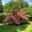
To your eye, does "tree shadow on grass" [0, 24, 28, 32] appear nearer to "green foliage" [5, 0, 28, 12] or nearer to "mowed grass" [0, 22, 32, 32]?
"mowed grass" [0, 22, 32, 32]

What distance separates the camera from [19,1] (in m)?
5.14

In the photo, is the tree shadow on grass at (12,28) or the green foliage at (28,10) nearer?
the tree shadow on grass at (12,28)

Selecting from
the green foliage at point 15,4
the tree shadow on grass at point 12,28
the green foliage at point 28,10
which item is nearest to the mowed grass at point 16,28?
the tree shadow on grass at point 12,28

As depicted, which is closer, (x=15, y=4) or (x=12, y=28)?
(x=12, y=28)

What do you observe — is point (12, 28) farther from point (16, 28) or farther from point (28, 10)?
point (28, 10)

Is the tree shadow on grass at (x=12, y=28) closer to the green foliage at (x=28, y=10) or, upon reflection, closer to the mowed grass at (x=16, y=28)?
the mowed grass at (x=16, y=28)

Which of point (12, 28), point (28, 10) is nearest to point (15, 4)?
point (28, 10)

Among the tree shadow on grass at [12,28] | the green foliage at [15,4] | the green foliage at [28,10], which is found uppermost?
the green foliage at [15,4]

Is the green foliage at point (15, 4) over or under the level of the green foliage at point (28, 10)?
over

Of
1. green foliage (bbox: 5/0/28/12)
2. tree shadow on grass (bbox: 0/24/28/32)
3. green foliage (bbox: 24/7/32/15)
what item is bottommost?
tree shadow on grass (bbox: 0/24/28/32)

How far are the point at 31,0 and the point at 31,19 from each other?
79 cm

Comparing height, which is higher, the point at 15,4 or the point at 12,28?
the point at 15,4

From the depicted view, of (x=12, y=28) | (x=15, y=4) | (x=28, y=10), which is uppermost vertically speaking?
(x=15, y=4)

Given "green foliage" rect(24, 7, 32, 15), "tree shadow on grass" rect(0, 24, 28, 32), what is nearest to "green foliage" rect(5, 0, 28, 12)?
"green foliage" rect(24, 7, 32, 15)
